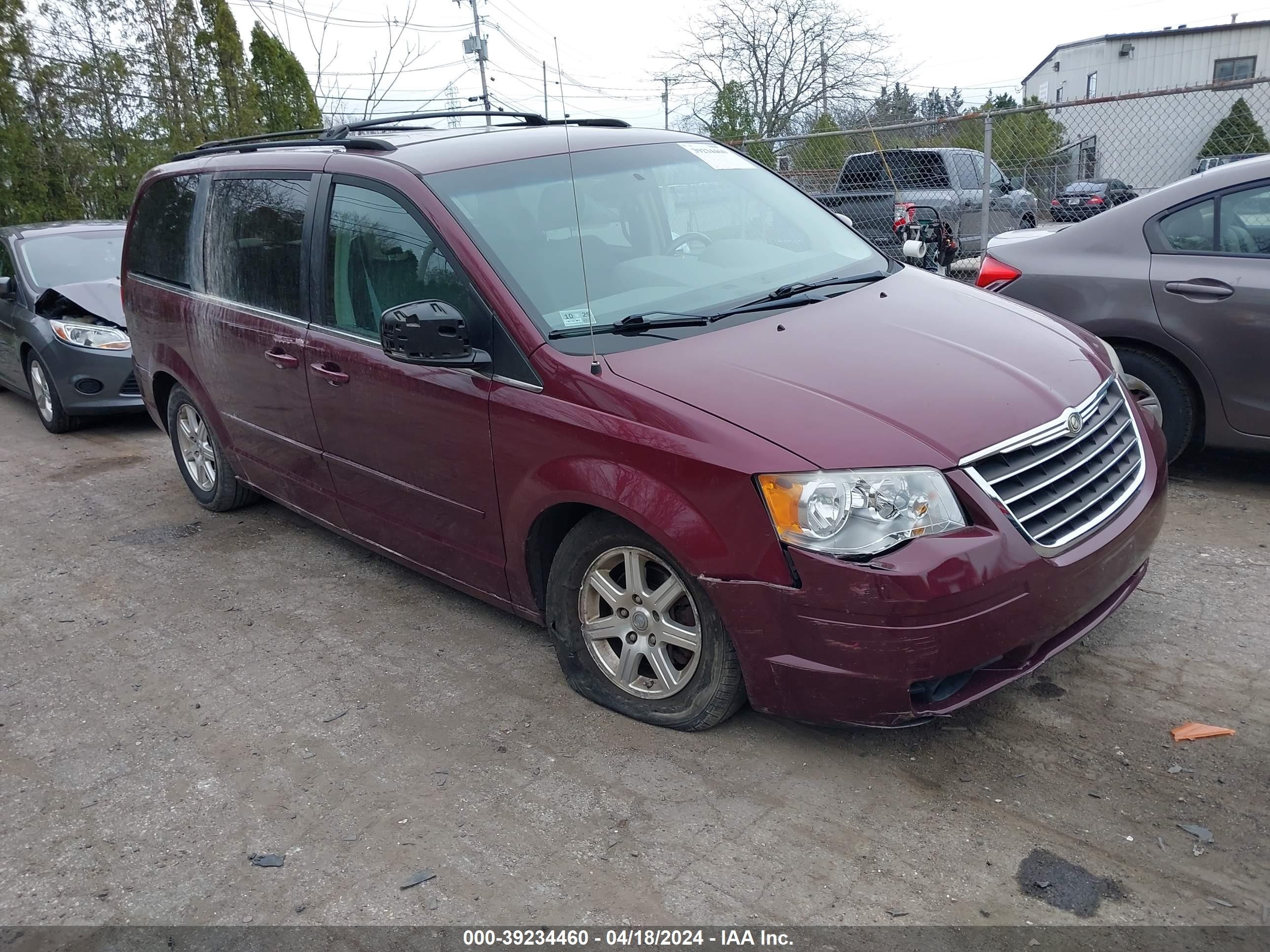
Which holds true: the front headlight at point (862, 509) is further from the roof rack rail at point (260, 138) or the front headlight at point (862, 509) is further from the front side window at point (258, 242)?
the roof rack rail at point (260, 138)

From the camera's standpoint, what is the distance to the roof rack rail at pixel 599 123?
15.8 feet

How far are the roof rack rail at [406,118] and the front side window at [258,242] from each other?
41 centimetres

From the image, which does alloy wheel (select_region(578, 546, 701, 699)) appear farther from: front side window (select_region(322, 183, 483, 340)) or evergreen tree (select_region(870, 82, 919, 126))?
evergreen tree (select_region(870, 82, 919, 126))

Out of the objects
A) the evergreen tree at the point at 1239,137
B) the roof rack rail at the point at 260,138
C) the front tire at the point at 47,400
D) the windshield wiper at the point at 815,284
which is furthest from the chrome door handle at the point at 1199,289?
the evergreen tree at the point at 1239,137

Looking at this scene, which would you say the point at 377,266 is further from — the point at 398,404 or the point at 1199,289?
the point at 1199,289

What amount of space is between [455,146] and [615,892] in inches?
112

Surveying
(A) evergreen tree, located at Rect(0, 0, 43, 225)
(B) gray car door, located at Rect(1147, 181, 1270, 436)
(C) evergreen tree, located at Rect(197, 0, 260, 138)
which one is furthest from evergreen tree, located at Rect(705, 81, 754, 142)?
(B) gray car door, located at Rect(1147, 181, 1270, 436)

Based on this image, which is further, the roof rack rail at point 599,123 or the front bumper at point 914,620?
the roof rack rail at point 599,123

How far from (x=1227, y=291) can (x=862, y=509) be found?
10.4ft

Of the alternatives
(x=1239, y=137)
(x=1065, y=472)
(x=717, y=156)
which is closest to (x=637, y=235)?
(x=717, y=156)

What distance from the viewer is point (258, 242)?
4.77m

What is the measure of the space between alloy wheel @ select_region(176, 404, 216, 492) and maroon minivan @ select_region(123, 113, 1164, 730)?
3.10 ft

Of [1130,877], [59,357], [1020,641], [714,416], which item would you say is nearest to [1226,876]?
[1130,877]

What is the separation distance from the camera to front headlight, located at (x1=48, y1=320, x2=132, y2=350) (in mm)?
7934
